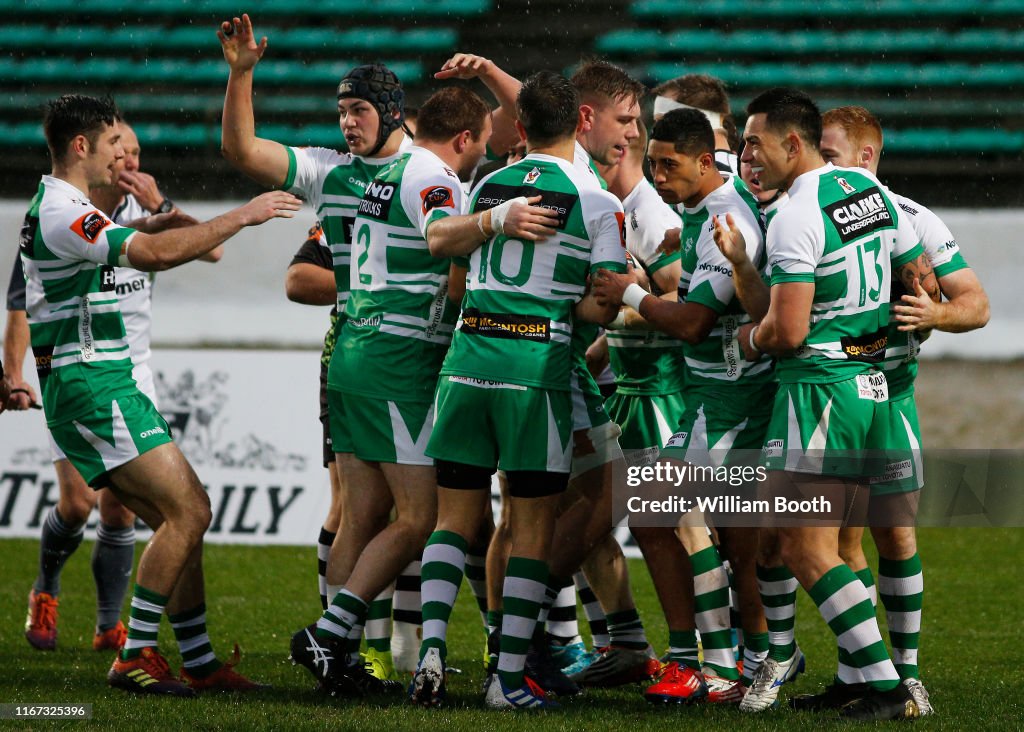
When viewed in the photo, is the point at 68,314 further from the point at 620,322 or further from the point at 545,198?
the point at 620,322

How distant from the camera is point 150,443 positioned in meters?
5.06

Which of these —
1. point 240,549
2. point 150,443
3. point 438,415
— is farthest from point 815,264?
point 240,549

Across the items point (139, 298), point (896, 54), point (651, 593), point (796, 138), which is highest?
point (896, 54)

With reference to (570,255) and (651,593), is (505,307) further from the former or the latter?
(651,593)

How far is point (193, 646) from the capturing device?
17.0ft

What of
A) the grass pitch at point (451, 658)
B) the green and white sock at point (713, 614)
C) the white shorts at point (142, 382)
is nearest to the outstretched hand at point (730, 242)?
the green and white sock at point (713, 614)

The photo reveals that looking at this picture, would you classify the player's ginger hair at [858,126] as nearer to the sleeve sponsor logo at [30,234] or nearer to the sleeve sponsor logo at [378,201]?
the sleeve sponsor logo at [378,201]

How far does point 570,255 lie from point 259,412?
4.83 m

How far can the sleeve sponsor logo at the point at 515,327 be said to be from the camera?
4699 millimetres

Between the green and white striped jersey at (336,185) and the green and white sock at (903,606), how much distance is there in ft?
7.86

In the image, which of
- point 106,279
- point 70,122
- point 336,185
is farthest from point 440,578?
point 70,122

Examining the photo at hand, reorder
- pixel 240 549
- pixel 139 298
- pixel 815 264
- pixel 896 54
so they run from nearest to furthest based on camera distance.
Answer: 1. pixel 815 264
2. pixel 139 298
3. pixel 240 549
4. pixel 896 54

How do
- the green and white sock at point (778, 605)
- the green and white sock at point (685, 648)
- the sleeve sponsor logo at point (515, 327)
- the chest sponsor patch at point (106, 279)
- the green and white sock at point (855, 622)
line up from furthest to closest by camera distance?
the chest sponsor patch at point (106, 279), the green and white sock at point (778, 605), the green and white sock at point (685, 648), the sleeve sponsor logo at point (515, 327), the green and white sock at point (855, 622)

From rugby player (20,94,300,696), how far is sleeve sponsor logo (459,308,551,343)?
879 millimetres
